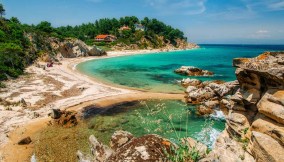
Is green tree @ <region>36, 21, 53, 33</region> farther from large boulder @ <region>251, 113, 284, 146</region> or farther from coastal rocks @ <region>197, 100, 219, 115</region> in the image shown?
large boulder @ <region>251, 113, 284, 146</region>

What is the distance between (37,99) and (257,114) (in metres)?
30.8

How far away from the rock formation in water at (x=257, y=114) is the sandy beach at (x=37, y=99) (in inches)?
616

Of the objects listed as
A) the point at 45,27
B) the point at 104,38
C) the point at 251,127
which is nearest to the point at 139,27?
the point at 104,38

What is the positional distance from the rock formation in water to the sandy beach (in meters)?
15.6

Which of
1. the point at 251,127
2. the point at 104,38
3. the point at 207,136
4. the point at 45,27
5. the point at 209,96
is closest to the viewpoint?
the point at 207,136

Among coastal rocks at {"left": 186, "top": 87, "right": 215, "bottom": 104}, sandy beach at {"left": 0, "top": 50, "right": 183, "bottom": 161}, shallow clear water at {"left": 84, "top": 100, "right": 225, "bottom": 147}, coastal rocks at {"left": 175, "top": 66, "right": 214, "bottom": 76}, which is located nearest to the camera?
sandy beach at {"left": 0, "top": 50, "right": 183, "bottom": 161}

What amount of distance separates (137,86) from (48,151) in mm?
28782

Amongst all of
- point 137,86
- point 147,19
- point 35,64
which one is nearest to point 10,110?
point 137,86

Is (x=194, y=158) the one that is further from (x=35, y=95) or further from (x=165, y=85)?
(x=165, y=85)

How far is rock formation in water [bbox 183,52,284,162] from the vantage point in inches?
308

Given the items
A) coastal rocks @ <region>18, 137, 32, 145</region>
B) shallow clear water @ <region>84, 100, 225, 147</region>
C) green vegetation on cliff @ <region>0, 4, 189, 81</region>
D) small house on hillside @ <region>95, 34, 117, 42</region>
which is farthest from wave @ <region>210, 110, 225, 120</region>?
small house on hillside @ <region>95, 34, 117, 42</region>

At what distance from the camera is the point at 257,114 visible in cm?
1030

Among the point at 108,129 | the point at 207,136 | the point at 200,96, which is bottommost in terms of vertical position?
the point at 108,129

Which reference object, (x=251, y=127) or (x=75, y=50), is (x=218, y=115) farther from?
(x=75, y=50)
